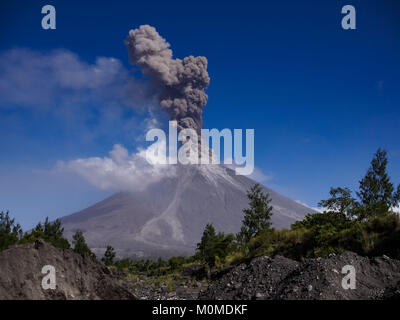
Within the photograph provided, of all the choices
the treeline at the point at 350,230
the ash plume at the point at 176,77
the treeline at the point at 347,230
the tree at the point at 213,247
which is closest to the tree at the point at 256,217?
the treeline at the point at 347,230

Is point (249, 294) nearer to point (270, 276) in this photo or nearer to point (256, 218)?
point (270, 276)

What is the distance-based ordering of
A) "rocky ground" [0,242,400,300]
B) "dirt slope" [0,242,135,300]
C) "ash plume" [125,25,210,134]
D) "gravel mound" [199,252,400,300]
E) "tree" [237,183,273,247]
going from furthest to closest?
1. "ash plume" [125,25,210,134]
2. "tree" [237,183,273,247]
3. "dirt slope" [0,242,135,300]
4. "rocky ground" [0,242,400,300]
5. "gravel mound" [199,252,400,300]

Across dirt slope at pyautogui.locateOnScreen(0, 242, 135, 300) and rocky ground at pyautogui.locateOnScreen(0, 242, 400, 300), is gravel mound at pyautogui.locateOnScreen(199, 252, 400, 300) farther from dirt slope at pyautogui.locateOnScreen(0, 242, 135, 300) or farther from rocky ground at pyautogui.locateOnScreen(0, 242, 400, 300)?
dirt slope at pyautogui.locateOnScreen(0, 242, 135, 300)

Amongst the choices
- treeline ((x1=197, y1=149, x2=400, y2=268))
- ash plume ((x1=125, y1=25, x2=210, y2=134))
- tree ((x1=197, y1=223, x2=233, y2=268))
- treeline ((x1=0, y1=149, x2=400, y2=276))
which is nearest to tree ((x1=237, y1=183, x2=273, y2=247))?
treeline ((x1=0, y1=149, x2=400, y2=276))

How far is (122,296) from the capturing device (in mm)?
15938

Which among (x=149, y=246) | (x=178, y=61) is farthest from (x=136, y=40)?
(x=149, y=246)

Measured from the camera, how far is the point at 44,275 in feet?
44.0

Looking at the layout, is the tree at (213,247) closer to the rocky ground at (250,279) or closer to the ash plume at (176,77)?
the rocky ground at (250,279)

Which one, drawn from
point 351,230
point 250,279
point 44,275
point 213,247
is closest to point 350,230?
point 351,230

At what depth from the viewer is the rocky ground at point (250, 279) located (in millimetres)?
10047

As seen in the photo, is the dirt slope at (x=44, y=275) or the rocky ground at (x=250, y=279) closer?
the rocky ground at (x=250, y=279)

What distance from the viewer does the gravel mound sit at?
32.1 feet

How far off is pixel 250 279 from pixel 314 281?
3397mm
